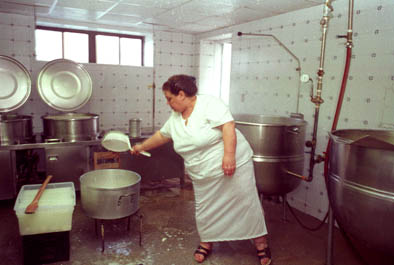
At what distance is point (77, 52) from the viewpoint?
13.9ft

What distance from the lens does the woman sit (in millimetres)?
2033

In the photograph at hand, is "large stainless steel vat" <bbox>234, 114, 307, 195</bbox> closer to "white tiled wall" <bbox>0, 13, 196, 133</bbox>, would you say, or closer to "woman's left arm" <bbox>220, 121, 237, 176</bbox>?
"woman's left arm" <bbox>220, 121, 237, 176</bbox>

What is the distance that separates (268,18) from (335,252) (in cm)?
243

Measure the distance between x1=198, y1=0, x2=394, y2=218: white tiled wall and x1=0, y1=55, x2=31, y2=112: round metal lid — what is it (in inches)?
94.9

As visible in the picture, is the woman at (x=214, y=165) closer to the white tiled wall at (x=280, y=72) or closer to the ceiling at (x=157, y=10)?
the white tiled wall at (x=280, y=72)

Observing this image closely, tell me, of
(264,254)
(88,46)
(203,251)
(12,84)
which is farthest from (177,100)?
(88,46)

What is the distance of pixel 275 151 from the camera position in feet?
8.37

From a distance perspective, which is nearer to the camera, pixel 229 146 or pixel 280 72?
pixel 229 146

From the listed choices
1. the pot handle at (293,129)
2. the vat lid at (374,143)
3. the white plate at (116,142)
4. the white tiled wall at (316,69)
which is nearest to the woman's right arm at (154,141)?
the white plate at (116,142)

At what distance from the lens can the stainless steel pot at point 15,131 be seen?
9.52 ft

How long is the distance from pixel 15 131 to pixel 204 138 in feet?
6.51

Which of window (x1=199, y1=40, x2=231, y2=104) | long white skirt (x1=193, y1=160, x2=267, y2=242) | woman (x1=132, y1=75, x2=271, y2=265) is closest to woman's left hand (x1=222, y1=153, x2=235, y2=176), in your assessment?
woman (x1=132, y1=75, x2=271, y2=265)

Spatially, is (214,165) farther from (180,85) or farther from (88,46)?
(88,46)

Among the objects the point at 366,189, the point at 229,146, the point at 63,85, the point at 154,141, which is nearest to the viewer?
the point at 366,189
